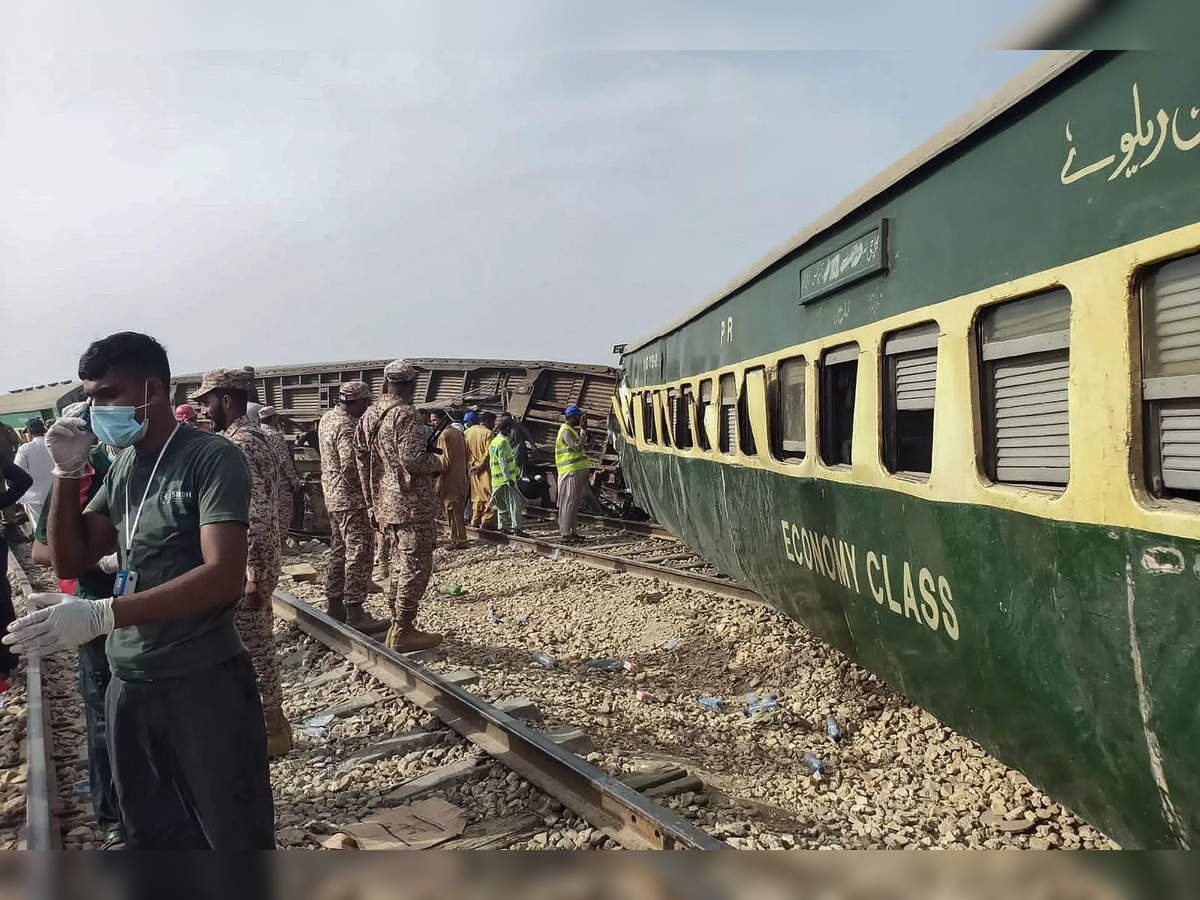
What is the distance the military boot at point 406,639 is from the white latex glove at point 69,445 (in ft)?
13.4

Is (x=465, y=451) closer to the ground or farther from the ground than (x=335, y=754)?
farther from the ground

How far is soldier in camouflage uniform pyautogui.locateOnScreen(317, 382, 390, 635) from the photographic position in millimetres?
7156

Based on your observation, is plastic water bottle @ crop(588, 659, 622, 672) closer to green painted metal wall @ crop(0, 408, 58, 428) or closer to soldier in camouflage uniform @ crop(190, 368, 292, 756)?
soldier in camouflage uniform @ crop(190, 368, 292, 756)

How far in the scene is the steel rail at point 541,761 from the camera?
3.50 m

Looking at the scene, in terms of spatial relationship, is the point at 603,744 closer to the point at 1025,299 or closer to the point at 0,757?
the point at 1025,299

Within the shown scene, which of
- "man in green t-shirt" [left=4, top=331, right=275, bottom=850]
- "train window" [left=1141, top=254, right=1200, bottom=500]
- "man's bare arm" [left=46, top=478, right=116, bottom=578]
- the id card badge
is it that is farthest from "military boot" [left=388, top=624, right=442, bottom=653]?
"train window" [left=1141, top=254, right=1200, bottom=500]

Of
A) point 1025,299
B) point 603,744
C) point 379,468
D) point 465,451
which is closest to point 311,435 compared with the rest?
point 465,451

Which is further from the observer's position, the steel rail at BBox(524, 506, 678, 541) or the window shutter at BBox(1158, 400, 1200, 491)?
the steel rail at BBox(524, 506, 678, 541)

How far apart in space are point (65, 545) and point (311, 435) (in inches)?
549

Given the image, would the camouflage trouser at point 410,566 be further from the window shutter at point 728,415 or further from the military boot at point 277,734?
the window shutter at point 728,415

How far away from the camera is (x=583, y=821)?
3.79 meters

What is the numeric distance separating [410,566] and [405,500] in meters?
0.51

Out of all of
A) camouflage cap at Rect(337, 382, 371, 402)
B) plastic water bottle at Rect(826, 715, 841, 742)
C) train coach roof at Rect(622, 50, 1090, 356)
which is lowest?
plastic water bottle at Rect(826, 715, 841, 742)

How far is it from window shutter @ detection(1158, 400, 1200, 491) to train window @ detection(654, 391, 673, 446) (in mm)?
7417
